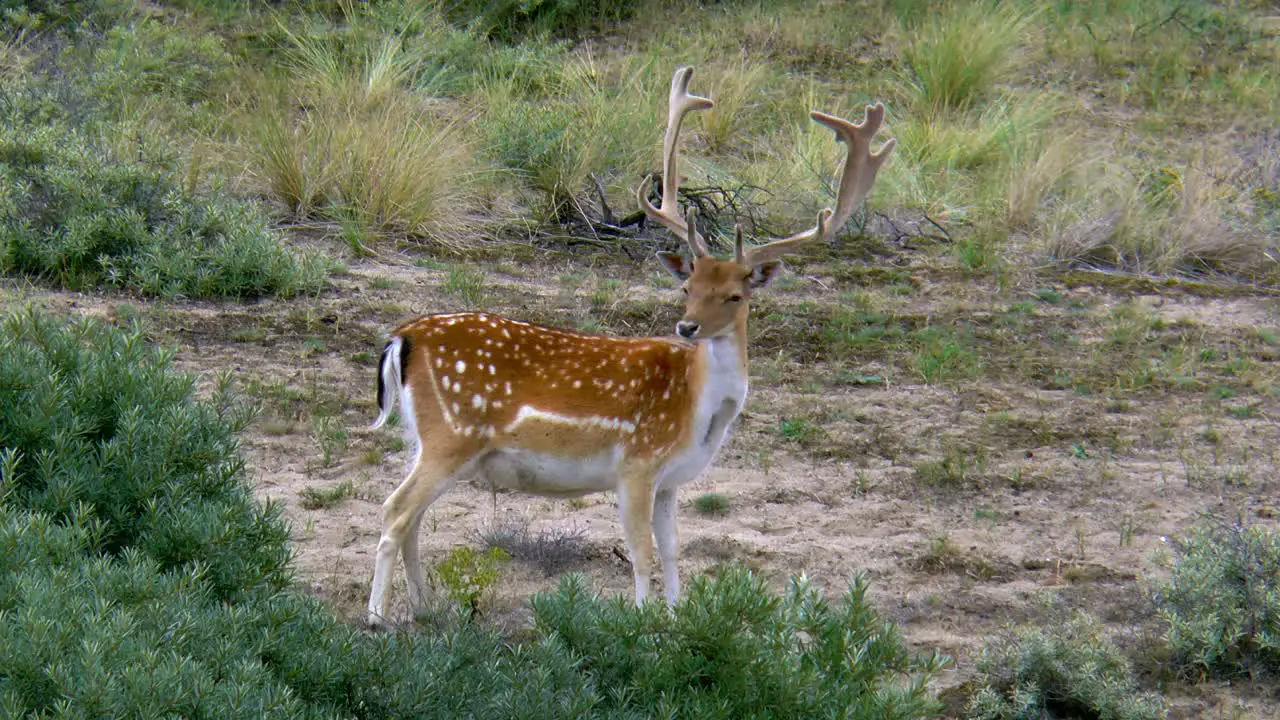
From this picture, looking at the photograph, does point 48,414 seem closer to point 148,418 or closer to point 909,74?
point 148,418

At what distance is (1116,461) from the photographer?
8.15 meters

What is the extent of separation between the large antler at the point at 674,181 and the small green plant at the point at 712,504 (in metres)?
1.19

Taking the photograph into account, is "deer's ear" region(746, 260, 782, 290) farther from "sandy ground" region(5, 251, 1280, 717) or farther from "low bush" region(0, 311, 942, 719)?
"low bush" region(0, 311, 942, 719)

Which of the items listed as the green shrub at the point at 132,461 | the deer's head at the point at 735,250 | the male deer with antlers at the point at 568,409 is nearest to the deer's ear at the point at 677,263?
the deer's head at the point at 735,250

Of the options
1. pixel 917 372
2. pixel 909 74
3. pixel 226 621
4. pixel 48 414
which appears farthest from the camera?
pixel 909 74

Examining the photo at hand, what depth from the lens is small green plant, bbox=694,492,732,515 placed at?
7.31m

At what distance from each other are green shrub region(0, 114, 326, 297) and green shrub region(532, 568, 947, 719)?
572 centimetres

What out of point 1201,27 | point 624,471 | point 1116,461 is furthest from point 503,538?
point 1201,27

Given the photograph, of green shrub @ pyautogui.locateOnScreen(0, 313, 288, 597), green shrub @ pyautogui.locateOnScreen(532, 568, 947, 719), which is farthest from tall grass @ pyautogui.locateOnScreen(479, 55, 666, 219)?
green shrub @ pyautogui.locateOnScreen(532, 568, 947, 719)

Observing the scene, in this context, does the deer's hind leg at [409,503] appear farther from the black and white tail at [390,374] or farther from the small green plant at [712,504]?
the small green plant at [712,504]

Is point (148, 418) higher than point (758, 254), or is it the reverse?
point (758, 254)

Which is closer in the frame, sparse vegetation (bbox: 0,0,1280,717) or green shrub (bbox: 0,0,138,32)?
sparse vegetation (bbox: 0,0,1280,717)

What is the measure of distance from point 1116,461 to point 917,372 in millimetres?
1500

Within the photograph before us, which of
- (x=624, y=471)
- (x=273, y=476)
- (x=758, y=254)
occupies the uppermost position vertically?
(x=758, y=254)
